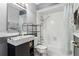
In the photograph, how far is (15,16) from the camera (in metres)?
1.33

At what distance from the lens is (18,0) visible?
1.26m

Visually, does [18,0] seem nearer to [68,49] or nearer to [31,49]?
[31,49]

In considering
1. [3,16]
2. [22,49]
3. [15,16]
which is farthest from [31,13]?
[22,49]

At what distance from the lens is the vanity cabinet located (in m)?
1.23

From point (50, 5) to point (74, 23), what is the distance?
496 millimetres

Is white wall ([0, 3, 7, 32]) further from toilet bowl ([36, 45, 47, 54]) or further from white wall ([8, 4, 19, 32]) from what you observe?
toilet bowl ([36, 45, 47, 54])

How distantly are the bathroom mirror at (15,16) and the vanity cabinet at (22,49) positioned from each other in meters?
0.27

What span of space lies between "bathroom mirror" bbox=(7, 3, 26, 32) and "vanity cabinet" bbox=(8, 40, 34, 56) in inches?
10.8

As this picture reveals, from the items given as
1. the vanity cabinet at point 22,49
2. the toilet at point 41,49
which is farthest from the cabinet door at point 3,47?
the toilet at point 41,49

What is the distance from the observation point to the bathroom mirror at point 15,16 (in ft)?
4.22

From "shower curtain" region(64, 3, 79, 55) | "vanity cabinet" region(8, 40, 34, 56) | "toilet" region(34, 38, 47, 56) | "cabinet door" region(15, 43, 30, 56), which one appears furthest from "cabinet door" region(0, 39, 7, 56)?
"shower curtain" region(64, 3, 79, 55)

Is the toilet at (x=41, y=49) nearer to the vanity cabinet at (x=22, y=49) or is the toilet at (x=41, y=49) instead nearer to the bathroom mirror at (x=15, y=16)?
the vanity cabinet at (x=22, y=49)

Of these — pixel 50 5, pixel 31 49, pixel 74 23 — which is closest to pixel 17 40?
pixel 31 49

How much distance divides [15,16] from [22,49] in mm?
585
